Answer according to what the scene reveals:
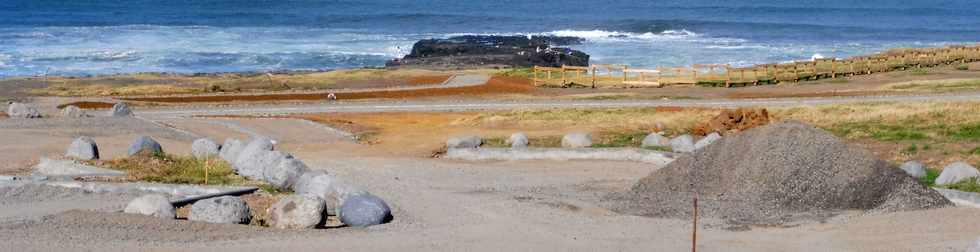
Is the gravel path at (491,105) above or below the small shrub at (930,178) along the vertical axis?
below

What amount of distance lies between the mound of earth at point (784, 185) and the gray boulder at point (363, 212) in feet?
13.6

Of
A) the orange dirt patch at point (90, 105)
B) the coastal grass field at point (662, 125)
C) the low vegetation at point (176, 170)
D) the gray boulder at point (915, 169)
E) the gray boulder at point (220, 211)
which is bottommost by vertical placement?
the orange dirt patch at point (90, 105)

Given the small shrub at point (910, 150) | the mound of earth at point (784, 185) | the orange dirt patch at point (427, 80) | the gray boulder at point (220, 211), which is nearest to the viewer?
the gray boulder at point (220, 211)

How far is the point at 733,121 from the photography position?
1347 inches

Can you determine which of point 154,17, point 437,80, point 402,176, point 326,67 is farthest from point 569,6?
point 402,176

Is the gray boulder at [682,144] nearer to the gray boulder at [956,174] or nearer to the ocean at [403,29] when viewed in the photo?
the gray boulder at [956,174]

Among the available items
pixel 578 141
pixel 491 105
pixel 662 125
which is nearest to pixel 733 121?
pixel 662 125

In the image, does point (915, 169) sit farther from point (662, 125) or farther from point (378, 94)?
point (378, 94)

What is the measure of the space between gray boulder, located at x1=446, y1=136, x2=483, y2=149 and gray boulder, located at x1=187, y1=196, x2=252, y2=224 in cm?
1213

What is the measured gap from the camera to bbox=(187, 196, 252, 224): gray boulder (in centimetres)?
2019

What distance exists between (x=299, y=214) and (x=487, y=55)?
61.3 metres

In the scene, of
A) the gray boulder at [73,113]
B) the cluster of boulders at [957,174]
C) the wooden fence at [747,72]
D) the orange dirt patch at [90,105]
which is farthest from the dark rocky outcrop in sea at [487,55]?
the cluster of boulders at [957,174]

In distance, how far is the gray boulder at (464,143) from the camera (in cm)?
3238

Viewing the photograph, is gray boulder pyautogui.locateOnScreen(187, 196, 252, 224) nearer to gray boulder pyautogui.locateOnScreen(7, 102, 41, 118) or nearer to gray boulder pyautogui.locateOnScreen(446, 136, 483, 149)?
gray boulder pyautogui.locateOnScreen(446, 136, 483, 149)
